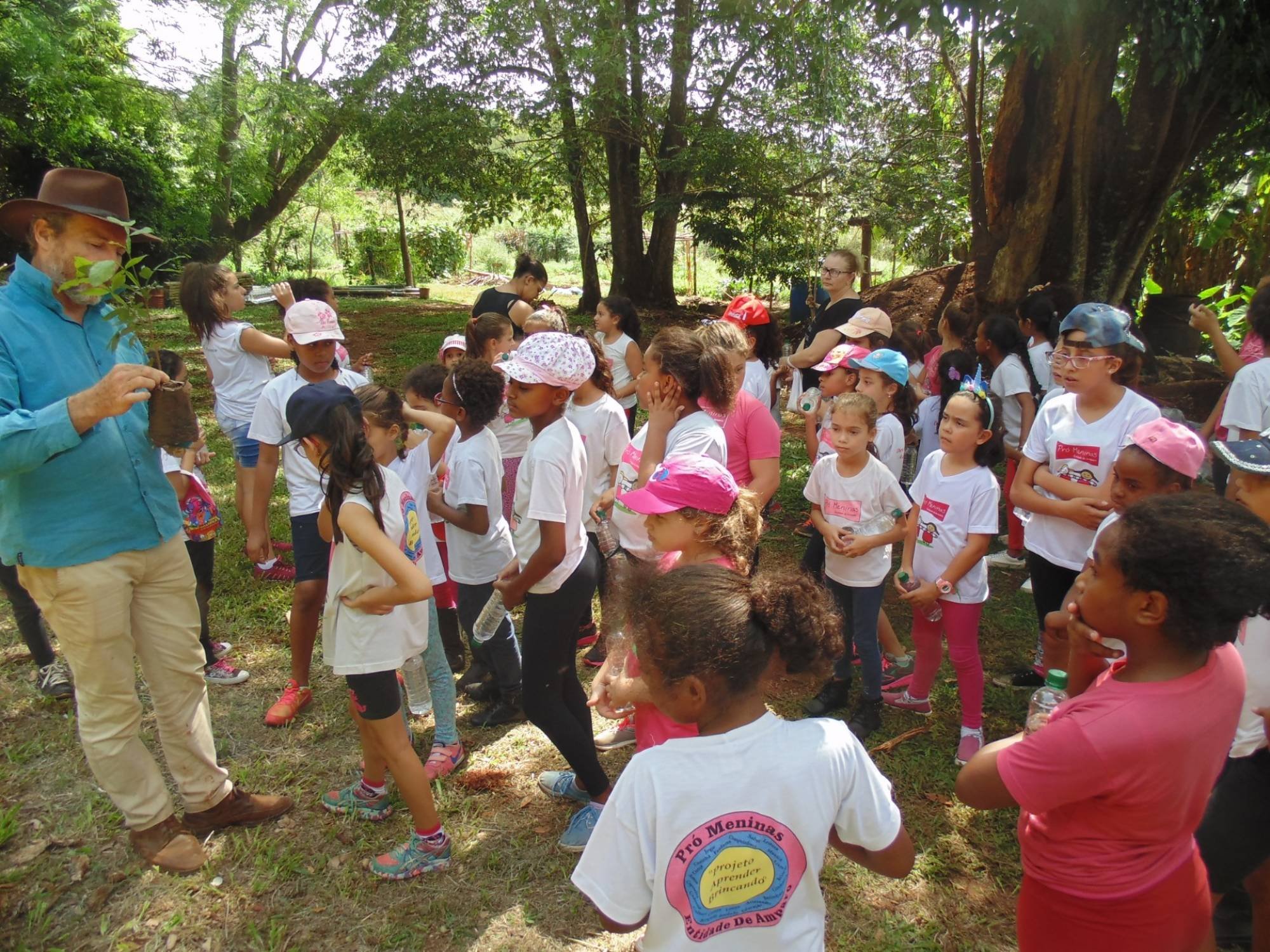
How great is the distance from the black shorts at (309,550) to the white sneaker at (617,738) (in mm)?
1464

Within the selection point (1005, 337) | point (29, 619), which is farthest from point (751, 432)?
point (29, 619)

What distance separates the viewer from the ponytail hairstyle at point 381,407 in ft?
10.0

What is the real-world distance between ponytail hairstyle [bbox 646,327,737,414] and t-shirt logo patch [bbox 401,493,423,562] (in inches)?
42.4

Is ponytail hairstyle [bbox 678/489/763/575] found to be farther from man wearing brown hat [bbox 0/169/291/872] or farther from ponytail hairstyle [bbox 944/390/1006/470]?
man wearing brown hat [bbox 0/169/291/872]

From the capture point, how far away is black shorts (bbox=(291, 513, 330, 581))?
3746mm

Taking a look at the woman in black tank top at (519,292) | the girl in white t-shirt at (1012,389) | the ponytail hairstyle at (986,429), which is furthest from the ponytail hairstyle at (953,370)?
the woman in black tank top at (519,292)

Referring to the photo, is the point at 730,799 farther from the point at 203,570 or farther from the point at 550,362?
the point at 203,570

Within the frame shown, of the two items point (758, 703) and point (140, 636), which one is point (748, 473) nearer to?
point (758, 703)

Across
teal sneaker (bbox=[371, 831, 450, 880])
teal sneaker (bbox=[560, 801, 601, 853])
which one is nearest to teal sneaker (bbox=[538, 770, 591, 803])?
teal sneaker (bbox=[560, 801, 601, 853])

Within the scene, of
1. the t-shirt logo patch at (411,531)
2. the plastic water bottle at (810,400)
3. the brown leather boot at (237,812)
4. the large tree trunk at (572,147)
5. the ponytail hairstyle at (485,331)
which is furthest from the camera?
the large tree trunk at (572,147)

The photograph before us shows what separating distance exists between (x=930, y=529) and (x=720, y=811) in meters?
2.23

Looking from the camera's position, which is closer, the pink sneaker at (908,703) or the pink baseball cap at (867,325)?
the pink sneaker at (908,703)

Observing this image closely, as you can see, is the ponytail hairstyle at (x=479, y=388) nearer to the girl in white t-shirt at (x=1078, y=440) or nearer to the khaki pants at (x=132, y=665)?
the khaki pants at (x=132, y=665)

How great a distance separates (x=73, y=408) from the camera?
8.04ft
